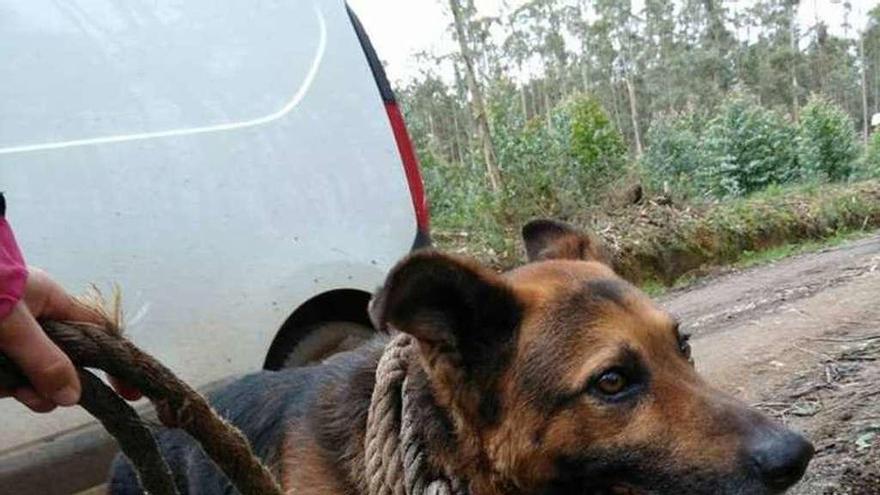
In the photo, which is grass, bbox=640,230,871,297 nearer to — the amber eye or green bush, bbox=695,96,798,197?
green bush, bbox=695,96,798,197

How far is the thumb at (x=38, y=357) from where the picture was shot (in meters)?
1.57

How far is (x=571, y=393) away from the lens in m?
2.64

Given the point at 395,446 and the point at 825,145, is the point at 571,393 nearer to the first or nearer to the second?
the point at 395,446

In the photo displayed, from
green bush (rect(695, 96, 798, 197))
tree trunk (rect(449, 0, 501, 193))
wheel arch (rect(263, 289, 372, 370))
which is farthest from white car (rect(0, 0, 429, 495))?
green bush (rect(695, 96, 798, 197))

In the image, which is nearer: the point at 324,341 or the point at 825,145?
the point at 324,341

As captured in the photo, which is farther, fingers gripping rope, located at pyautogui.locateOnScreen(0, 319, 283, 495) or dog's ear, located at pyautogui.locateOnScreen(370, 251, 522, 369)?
dog's ear, located at pyautogui.locateOnScreen(370, 251, 522, 369)

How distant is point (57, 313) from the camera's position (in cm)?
184

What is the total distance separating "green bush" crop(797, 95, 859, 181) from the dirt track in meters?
14.5

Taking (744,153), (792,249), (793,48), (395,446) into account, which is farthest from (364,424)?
(793,48)

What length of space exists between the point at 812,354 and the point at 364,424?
3.79m

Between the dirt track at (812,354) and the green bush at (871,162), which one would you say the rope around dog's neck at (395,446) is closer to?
the dirt track at (812,354)

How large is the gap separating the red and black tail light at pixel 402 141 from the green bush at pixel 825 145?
71.7 feet

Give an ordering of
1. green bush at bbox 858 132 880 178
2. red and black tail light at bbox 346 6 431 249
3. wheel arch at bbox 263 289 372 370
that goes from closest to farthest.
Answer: wheel arch at bbox 263 289 372 370 < red and black tail light at bbox 346 6 431 249 < green bush at bbox 858 132 880 178

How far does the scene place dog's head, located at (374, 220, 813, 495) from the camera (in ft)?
8.27
